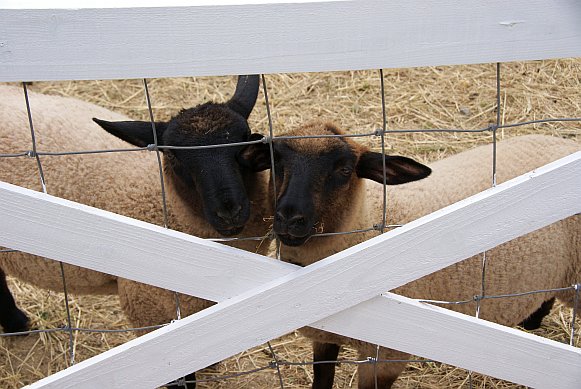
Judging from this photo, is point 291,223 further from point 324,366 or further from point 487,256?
point 324,366

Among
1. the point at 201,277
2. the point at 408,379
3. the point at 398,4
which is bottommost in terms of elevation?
the point at 408,379

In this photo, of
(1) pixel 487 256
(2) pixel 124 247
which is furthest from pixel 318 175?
(1) pixel 487 256

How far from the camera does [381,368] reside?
10.7ft

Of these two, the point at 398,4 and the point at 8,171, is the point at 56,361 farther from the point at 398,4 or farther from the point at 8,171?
the point at 398,4

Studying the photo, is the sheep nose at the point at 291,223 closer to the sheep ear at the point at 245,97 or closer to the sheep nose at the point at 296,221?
the sheep nose at the point at 296,221

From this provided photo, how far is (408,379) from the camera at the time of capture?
12.7 ft

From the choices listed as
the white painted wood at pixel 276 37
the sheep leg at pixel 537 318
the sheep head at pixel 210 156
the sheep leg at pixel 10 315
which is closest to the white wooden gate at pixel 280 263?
the white painted wood at pixel 276 37

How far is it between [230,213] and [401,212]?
1.05 meters

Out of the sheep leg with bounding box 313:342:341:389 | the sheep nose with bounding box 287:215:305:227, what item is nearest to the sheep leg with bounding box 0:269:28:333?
the sheep leg with bounding box 313:342:341:389

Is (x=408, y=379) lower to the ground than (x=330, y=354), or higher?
lower

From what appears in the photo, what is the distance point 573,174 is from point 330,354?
2.01 m

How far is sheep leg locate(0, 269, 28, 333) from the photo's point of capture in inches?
163

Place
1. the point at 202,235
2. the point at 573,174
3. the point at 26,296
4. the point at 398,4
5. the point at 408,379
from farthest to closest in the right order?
the point at 26,296
the point at 408,379
the point at 202,235
the point at 573,174
the point at 398,4

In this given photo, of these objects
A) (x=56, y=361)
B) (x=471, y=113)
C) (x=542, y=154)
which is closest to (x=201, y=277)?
(x=542, y=154)
